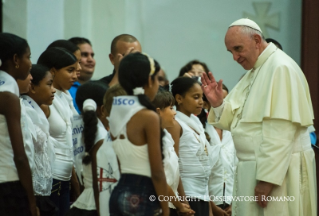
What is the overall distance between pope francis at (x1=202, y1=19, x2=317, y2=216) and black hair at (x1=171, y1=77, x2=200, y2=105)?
63 centimetres

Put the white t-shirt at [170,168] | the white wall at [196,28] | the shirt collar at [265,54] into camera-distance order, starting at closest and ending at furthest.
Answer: the white t-shirt at [170,168] → the shirt collar at [265,54] → the white wall at [196,28]

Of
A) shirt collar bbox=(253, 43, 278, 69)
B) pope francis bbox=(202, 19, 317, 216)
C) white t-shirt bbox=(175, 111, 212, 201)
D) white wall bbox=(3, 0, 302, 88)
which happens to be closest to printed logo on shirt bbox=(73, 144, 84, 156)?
white t-shirt bbox=(175, 111, 212, 201)

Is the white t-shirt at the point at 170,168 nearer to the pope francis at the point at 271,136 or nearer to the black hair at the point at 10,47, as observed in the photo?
the pope francis at the point at 271,136

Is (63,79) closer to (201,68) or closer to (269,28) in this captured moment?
(201,68)

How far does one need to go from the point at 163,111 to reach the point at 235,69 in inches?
128

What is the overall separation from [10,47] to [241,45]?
1.55 metres

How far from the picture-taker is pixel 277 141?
3596mm

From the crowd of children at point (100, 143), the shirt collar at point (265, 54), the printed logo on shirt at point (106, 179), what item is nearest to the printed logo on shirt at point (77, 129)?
the crowd of children at point (100, 143)

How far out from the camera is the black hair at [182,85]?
4508mm

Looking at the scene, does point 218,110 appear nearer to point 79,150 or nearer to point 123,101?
point 79,150

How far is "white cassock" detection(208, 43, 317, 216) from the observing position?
3.62m

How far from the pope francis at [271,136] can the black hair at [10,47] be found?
144cm

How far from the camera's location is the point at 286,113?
11.9 ft

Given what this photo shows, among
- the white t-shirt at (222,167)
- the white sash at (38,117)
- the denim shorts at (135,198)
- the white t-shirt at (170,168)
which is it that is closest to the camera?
the denim shorts at (135,198)
